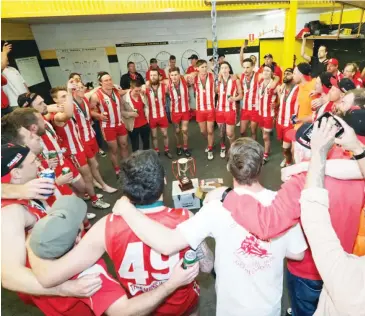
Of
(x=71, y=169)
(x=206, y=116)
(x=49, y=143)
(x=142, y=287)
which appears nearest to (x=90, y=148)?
(x=71, y=169)

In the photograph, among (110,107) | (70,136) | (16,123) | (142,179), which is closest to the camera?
(142,179)

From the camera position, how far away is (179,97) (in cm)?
534

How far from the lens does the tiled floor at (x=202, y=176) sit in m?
2.46

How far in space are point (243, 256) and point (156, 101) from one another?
4400 mm

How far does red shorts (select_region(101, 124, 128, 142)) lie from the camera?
4.57 meters

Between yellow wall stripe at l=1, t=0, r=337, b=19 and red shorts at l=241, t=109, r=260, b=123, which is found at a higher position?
yellow wall stripe at l=1, t=0, r=337, b=19

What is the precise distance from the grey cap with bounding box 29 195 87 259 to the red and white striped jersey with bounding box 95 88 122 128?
3.62m

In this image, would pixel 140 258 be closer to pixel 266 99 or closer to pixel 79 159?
pixel 79 159

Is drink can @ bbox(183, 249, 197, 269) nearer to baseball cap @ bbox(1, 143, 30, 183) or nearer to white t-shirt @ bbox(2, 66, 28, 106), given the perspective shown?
baseball cap @ bbox(1, 143, 30, 183)

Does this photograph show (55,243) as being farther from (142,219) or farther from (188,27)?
(188,27)

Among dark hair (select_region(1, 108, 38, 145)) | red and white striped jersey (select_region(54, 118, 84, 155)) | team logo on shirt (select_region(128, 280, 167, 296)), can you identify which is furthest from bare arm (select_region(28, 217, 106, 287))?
red and white striped jersey (select_region(54, 118, 84, 155))

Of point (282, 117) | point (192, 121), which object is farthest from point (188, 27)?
point (282, 117)

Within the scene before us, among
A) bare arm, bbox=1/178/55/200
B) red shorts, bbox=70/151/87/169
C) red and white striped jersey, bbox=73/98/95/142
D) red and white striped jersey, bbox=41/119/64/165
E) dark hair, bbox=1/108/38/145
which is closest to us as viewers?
bare arm, bbox=1/178/55/200

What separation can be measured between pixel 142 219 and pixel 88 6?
19.1 feet
